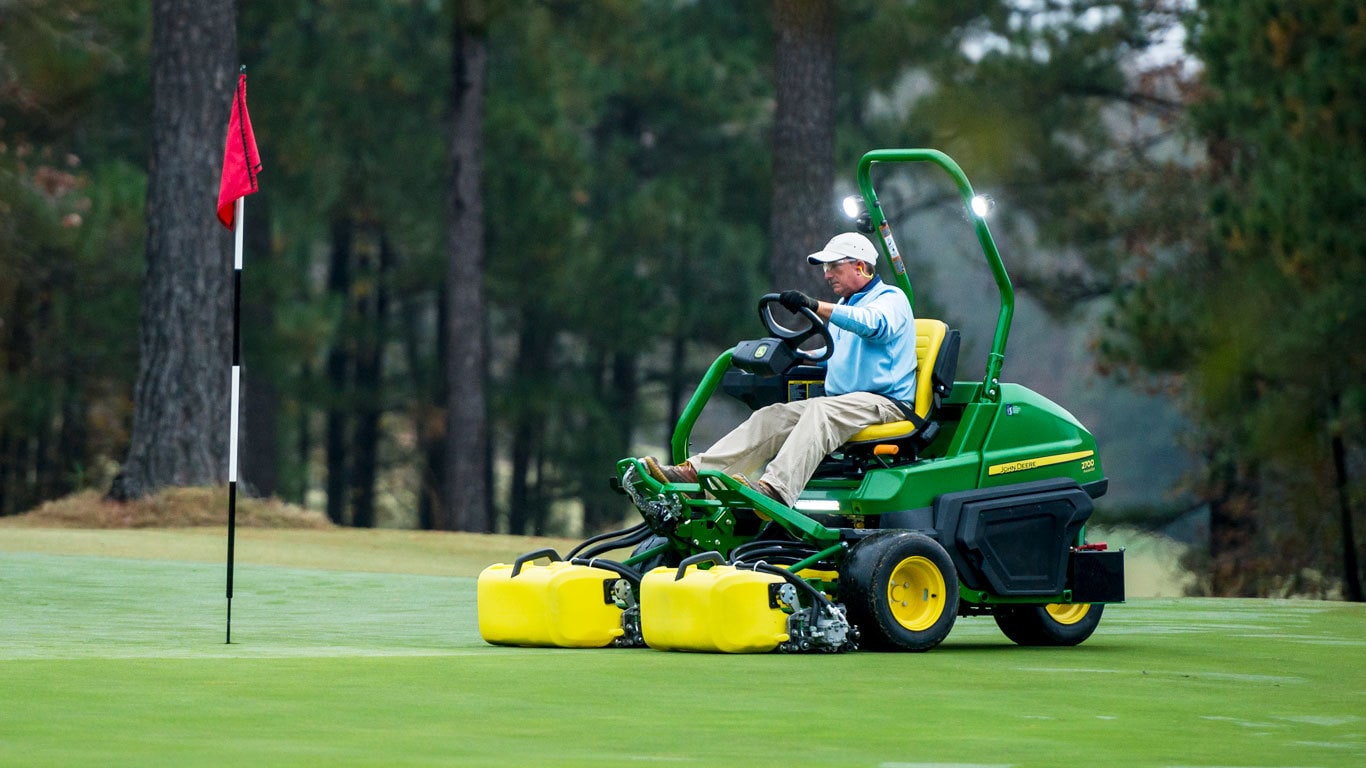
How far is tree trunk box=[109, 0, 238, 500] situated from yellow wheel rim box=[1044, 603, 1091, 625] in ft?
38.9

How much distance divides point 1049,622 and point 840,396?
6.10 feet

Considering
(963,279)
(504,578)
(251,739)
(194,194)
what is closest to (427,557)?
(194,194)

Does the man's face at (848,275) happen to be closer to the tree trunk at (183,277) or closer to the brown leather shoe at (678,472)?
the brown leather shoe at (678,472)

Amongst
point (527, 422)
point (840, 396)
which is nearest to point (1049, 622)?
point (840, 396)

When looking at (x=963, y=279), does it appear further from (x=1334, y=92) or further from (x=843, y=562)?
(x=843, y=562)

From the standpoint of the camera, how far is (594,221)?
38.2 metres

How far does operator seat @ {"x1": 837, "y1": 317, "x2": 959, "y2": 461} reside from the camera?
11367mm

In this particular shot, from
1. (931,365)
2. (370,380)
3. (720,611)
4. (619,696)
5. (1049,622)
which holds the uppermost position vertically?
(370,380)

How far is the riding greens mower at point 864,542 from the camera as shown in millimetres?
10570

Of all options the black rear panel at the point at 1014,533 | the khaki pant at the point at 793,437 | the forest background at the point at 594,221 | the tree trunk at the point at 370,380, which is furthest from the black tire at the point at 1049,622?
the tree trunk at the point at 370,380

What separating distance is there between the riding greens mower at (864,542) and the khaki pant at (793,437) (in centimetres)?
11

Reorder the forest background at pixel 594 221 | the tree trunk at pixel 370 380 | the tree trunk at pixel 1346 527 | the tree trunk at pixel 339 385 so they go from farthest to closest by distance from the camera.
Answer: the tree trunk at pixel 370 380
the tree trunk at pixel 339 385
the tree trunk at pixel 1346 527
the forest background at pixel 594 221

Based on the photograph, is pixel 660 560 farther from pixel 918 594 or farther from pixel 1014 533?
pixel 1014 533

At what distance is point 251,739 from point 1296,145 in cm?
1731
